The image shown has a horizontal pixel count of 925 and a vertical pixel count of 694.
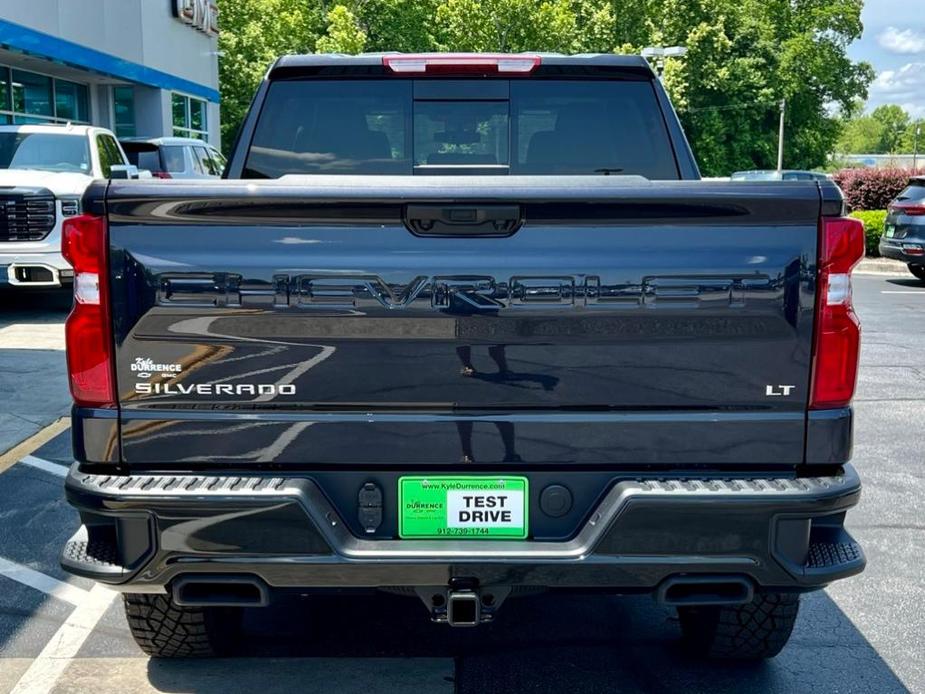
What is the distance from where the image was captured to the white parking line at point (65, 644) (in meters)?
3.75

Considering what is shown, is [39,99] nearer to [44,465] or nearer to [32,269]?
[32,269]

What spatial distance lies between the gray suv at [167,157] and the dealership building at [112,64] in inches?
157

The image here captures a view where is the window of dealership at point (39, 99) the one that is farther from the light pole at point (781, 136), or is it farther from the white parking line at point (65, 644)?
the light pole at point (781, 136)

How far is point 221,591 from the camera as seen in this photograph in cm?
313

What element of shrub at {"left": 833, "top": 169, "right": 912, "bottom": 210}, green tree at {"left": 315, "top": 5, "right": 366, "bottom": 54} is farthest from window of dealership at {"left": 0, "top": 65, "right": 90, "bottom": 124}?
shrub at {"left": 833, "top": 169, "right": 912, "bottom": 210}

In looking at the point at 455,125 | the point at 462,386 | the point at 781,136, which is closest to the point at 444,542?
the point at 462,386

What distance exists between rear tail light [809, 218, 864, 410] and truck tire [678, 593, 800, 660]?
0.96m

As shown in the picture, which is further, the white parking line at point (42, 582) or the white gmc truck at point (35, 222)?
the white gmc truck at point (35, 222)

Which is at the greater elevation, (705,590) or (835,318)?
(835,318)

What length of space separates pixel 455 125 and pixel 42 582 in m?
2.66

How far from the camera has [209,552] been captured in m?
3.01

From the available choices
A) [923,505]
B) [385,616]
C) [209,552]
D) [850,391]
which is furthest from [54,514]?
[923,505]

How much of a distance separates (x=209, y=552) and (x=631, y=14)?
5200 cm

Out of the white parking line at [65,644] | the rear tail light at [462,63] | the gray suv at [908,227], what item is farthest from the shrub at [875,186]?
the white parking line at [65,644]
